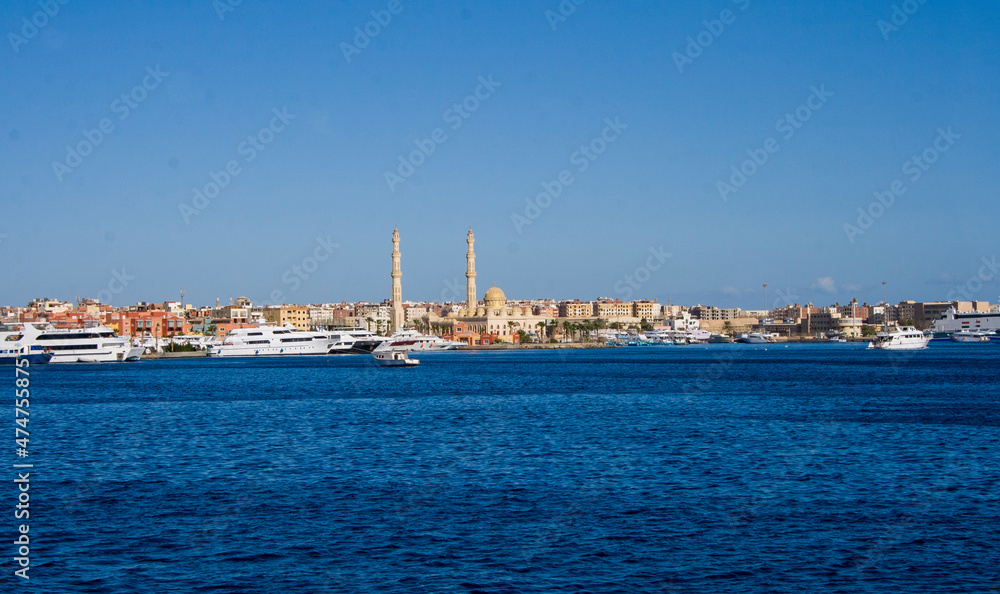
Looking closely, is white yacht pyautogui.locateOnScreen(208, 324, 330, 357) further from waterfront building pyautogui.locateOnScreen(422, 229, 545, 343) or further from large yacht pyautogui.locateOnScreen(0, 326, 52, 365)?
waterfront building pyautogui.locateOnScreen(422, 229, 545, 343)

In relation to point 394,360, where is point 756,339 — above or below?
below

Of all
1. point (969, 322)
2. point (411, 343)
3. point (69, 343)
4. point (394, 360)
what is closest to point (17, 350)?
point (69, 343)

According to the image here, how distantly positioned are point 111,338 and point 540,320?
86.6 metres

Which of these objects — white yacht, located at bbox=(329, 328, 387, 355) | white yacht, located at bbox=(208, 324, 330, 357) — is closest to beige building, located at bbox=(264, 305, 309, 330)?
white yacht, located at bbox=(329, 328, 387, 355)

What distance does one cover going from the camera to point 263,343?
297 feet

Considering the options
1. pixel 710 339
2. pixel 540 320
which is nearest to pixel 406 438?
pixel 540 320

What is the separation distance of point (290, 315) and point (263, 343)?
215 feet

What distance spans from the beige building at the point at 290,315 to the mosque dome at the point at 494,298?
2691cm

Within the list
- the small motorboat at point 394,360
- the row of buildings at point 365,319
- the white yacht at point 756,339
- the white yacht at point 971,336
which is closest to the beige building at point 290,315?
the row of buildings at point 365,319

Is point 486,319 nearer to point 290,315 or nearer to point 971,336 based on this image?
point 290,315

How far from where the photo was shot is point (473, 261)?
13925cm

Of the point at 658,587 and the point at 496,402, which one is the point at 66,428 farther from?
the point at 658,587

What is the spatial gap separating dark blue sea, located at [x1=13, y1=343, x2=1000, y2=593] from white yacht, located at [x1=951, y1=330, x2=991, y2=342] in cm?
11438

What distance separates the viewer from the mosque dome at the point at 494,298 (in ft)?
500
